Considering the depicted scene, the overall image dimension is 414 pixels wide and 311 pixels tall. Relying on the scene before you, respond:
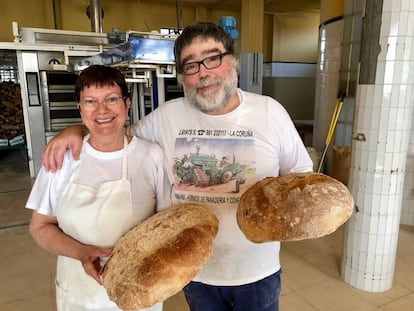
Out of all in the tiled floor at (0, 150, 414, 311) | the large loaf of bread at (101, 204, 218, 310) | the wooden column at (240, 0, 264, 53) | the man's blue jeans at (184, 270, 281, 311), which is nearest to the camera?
the large loaf of bread at (101, 204, 218, 310)

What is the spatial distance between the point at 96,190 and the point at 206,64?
53cm

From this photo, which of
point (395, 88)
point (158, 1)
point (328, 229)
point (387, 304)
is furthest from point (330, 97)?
point (158, 1)

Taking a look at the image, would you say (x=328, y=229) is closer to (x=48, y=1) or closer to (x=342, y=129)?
(x=342, y=129)

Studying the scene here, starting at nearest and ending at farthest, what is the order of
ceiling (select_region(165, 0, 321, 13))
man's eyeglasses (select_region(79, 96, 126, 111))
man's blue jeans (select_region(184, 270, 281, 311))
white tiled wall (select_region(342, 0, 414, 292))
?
1. man's eyeglasses (select_region(79, 96, 126, 111))
2. man's blue jeans (select_region(184, 270, 281, 311))
3. white tiled wall (select_region(342, 0, 414, 292))
4. ceiling (select_region(165, 0, 321, 13))

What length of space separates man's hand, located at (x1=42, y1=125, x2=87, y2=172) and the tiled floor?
1401 mm

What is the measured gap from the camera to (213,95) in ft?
3.42

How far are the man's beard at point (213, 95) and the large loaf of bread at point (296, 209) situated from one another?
32 centimetres

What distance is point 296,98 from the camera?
29.0 feet

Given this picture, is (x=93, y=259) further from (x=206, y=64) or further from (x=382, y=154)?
(x=382, y=154)

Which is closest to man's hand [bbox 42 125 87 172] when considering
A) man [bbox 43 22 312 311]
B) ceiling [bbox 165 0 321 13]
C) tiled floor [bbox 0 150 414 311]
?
man [bbox 43 22 312 311]

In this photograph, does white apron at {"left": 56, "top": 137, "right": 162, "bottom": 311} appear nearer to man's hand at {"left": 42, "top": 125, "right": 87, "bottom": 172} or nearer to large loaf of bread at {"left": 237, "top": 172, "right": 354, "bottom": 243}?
man's hand at {"left": 42, "top": 125, "right": 87, "bottom": 172}

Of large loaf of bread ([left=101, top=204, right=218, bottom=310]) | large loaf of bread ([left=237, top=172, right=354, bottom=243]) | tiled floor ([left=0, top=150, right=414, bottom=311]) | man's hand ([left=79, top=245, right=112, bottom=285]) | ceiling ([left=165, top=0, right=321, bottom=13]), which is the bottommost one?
tiled floor ([left=0, top=150, right=414, bottom=311])

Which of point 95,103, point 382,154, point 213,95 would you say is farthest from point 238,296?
point 382,154

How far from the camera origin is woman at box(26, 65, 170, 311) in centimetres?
103
